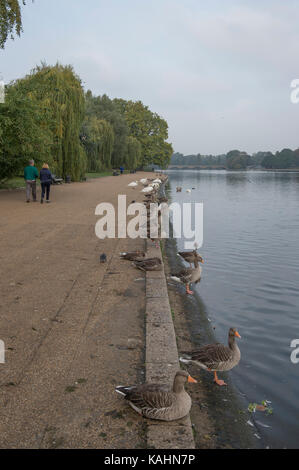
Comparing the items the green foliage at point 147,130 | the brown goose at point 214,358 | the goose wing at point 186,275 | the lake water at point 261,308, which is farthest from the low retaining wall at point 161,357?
the green foliage at point 147,130

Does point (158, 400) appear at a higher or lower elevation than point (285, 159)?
lower

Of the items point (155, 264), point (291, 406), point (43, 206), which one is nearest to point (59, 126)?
point (43, 206)

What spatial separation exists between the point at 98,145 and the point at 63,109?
23.0 m

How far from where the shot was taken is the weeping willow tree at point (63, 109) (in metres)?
27.2

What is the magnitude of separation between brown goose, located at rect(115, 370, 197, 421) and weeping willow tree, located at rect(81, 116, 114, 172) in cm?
4174

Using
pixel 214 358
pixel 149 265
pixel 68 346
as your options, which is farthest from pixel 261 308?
pixel 68 346

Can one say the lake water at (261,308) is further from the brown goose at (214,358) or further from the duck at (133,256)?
the duck at (133,256)

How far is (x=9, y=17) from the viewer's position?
19594 mm

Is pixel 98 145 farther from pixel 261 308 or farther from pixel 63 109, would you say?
pixel 261 308

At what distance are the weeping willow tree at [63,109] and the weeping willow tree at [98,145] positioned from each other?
12.5 meters

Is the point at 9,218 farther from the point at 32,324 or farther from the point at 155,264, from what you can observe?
the point at 32,324

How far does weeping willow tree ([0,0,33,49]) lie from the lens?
753 inches

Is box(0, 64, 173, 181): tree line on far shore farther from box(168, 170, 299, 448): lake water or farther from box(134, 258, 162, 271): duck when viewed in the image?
box(134, 258, 162, 271): duck
